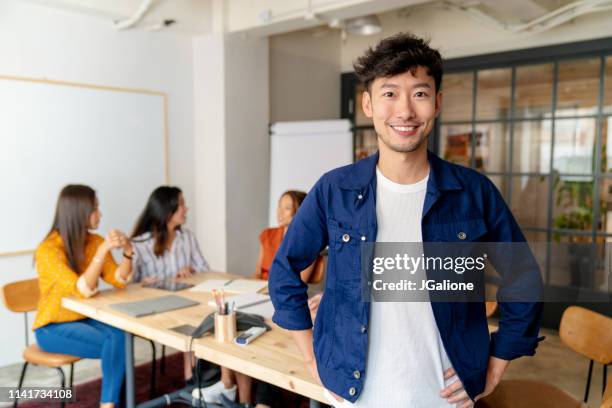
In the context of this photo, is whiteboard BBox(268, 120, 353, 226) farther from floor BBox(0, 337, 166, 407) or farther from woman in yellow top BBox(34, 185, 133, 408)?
woman in yellow top BBox(34, 185, 133, 408)

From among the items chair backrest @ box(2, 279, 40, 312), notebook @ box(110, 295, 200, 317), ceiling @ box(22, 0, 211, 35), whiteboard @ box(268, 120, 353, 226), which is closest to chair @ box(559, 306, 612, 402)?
notebook @ box(110, 295, 200, 317)

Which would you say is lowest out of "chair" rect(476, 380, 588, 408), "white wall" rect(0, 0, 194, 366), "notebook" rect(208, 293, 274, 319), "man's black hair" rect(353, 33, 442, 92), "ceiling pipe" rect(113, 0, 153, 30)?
"chair" rect(476, 380, 588, 408)

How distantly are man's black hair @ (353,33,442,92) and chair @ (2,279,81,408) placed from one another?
2.29 metres

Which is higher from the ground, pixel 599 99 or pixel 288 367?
pixel 599 99

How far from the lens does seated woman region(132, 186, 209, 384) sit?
325 cm

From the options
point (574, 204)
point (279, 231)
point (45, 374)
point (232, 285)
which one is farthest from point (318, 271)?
point (574, 204)

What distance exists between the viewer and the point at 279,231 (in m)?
3.59

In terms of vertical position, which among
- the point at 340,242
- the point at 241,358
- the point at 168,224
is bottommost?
the point at 241,358

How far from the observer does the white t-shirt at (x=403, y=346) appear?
1.17 meters

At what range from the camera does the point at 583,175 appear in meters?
4.36

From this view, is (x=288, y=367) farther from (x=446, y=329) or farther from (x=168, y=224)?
(x=168, y=224)

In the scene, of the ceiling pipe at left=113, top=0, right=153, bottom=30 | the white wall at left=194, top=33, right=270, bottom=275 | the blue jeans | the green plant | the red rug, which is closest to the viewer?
the blue jeans

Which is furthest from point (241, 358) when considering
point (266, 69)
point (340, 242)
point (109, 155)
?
point (266, 69)

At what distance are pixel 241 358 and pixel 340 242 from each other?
2.82ft
